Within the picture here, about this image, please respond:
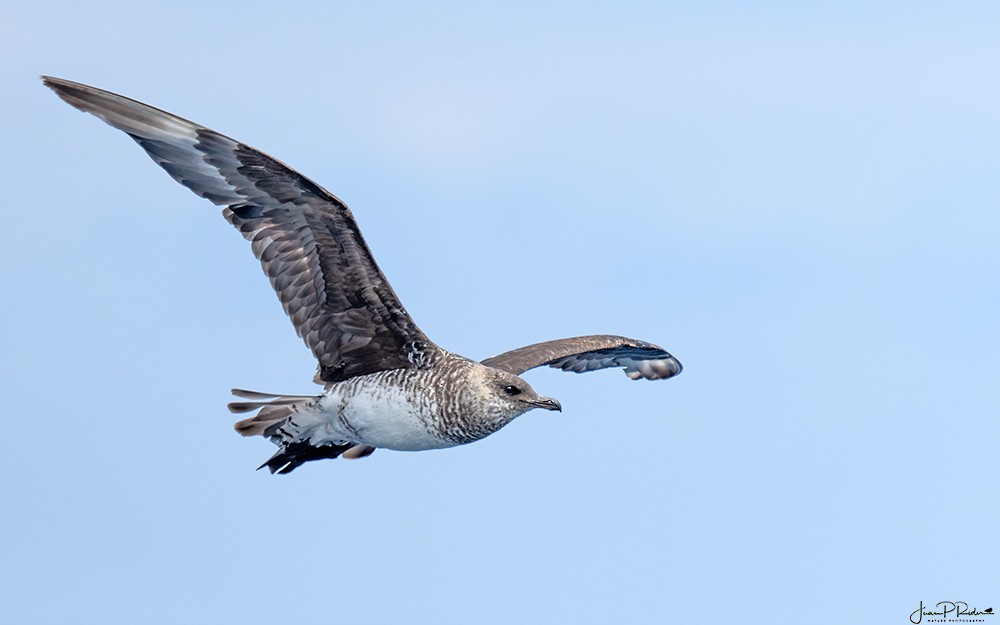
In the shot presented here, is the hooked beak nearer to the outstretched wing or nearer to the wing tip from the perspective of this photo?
the outstretched wing

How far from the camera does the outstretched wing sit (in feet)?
48.2

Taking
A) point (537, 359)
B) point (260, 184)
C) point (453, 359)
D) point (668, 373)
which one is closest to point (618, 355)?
point (668, 373)

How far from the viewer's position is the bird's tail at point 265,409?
510 inches

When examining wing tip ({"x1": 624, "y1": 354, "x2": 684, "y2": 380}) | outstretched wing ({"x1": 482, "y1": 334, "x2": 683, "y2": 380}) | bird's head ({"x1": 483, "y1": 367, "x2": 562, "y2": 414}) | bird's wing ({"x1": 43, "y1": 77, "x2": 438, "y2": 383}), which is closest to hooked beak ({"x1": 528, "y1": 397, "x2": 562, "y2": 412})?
bird's head ({"x1": 483, "y1": 367, "x2": 562, "y2": 414})

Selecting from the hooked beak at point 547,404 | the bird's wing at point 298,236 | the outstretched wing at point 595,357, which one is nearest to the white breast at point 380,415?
the bird's wing at point 298,236

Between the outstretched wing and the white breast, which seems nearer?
the white breast

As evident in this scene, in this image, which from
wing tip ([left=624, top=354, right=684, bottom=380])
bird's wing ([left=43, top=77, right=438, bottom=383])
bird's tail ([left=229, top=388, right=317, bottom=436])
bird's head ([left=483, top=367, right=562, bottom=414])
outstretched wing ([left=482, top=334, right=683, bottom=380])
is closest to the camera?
bird's wing ([left=43, top=77, right=438, bottom=383])

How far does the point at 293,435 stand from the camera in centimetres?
1304

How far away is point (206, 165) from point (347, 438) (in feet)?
8.71

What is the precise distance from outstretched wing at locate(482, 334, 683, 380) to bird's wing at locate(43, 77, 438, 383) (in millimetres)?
1691

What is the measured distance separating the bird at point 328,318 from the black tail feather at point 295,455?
54 mm

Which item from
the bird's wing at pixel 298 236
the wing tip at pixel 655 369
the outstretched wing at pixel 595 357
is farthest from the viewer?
the wing tip at pixel 655 369

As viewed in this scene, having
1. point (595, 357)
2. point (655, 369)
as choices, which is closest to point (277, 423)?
point (595, 357)

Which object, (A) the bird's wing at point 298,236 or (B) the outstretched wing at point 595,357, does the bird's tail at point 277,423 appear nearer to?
(A) the bird's wing at point 298,236
